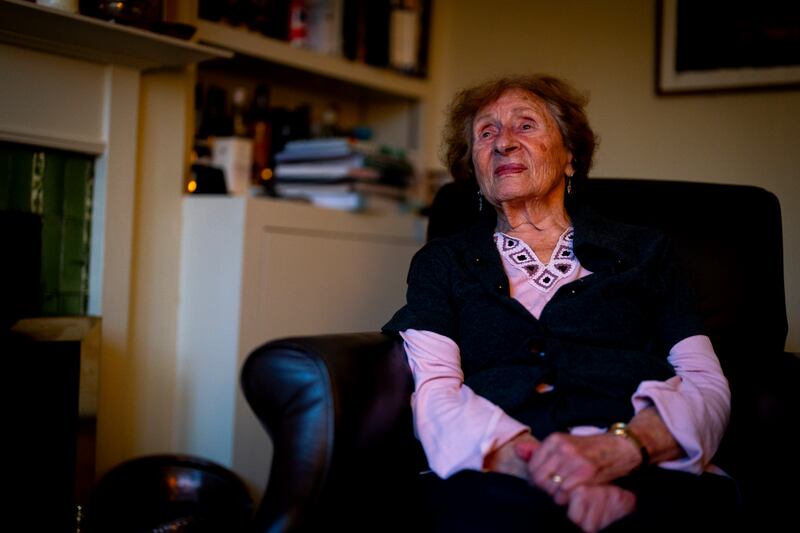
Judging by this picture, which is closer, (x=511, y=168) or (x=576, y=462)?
(x=576, y=462)

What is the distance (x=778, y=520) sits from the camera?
1121 millimetres

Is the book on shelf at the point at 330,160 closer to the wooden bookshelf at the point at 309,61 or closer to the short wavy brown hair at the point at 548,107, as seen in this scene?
the wooden bookshelf at the point at 309,61

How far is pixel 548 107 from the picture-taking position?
1.54 m

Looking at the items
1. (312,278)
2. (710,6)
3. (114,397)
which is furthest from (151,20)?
(710,6)

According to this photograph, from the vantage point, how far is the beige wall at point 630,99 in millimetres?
2211

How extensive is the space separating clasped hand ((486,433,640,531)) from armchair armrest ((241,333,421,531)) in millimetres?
167

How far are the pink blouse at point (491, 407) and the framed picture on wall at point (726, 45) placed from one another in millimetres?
1223

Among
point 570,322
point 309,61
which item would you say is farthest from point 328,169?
point 570,322

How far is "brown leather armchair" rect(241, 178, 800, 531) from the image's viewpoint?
1028 mm

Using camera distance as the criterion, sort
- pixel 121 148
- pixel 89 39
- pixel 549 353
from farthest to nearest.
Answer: pixel 121 148 < pixel 89 39 < pixel 549 353

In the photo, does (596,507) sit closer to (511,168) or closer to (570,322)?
(570,322)

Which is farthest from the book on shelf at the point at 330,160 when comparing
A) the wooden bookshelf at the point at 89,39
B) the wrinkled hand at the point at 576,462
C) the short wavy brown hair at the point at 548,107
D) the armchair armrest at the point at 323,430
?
the wrinkled hand at the point at 576,462

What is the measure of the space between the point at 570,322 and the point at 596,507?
377 millimetres

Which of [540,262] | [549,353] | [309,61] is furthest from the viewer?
[309,61]
